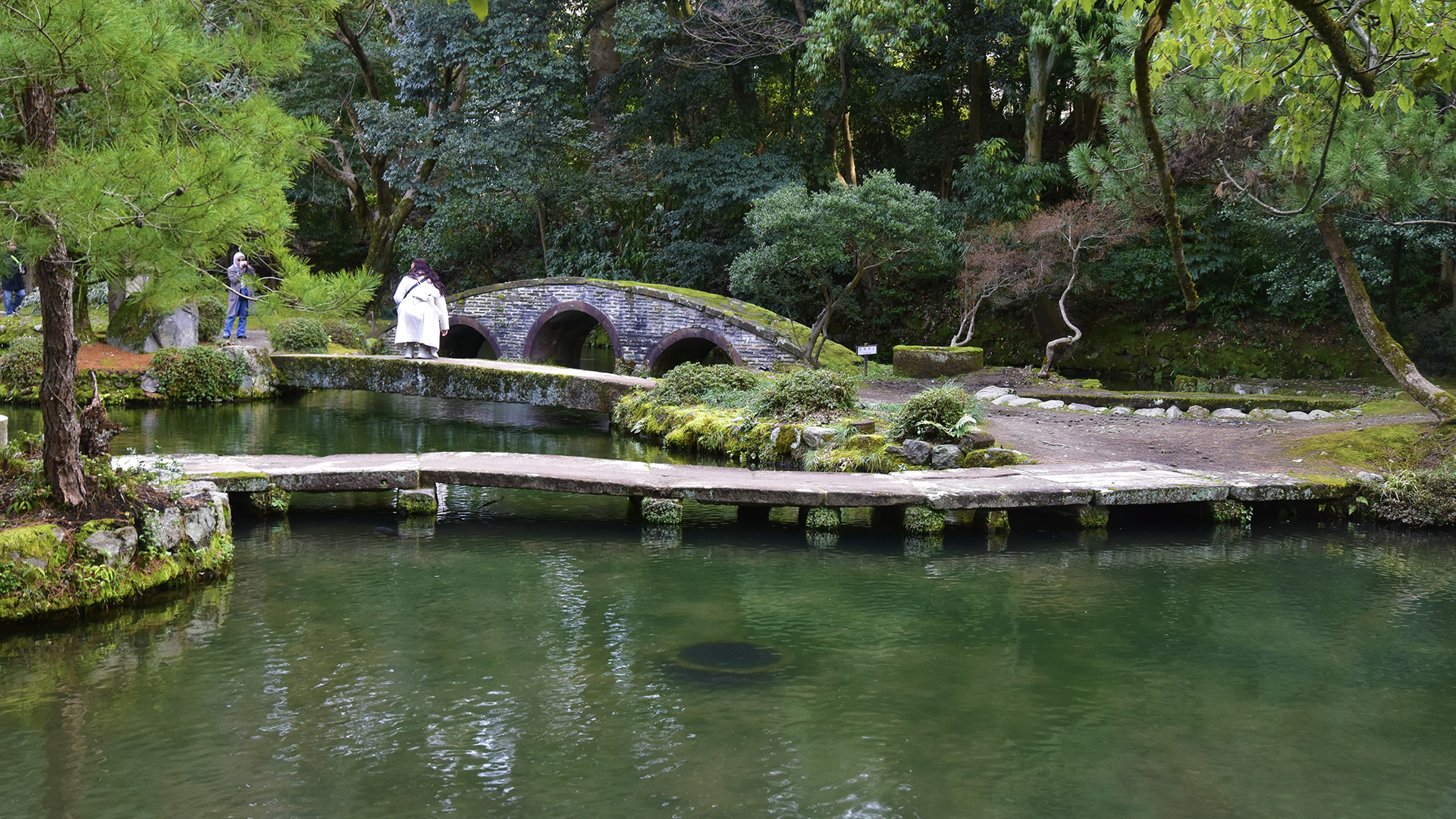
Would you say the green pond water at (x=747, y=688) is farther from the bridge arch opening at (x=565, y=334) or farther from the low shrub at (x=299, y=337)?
the bridge arch opening at (x=565, y=334)

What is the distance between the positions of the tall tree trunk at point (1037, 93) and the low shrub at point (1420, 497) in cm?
1300

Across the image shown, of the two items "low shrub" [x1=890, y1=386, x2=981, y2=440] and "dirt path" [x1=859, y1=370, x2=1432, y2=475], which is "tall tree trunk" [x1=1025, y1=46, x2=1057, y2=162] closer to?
"dirt path" [x1=859, y1=370, x2=1432, y2=475]

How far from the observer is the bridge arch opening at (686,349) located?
19.2 metres

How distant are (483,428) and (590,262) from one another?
13.9m

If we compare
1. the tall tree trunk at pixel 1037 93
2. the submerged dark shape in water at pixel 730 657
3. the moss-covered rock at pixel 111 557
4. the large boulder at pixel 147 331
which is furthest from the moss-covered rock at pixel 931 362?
the moss-covered rock at pixel 111 557

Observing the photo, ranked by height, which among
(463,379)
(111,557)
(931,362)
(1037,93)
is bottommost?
(111,557)

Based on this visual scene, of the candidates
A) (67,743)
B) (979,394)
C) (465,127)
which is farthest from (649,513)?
(465,127)

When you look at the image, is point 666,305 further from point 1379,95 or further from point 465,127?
point 1379,95

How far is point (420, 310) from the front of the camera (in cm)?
1667

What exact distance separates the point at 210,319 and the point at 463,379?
21.9 ft

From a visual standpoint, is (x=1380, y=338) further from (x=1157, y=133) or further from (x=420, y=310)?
(x=420, y=310)

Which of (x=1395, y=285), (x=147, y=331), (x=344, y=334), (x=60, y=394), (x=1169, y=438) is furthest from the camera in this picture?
(x=344, y=334)

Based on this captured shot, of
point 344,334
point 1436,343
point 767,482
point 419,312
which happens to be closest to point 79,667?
point 767,482

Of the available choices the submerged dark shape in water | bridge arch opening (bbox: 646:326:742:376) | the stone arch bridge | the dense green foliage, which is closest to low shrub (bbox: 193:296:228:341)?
the stone arch bridge
